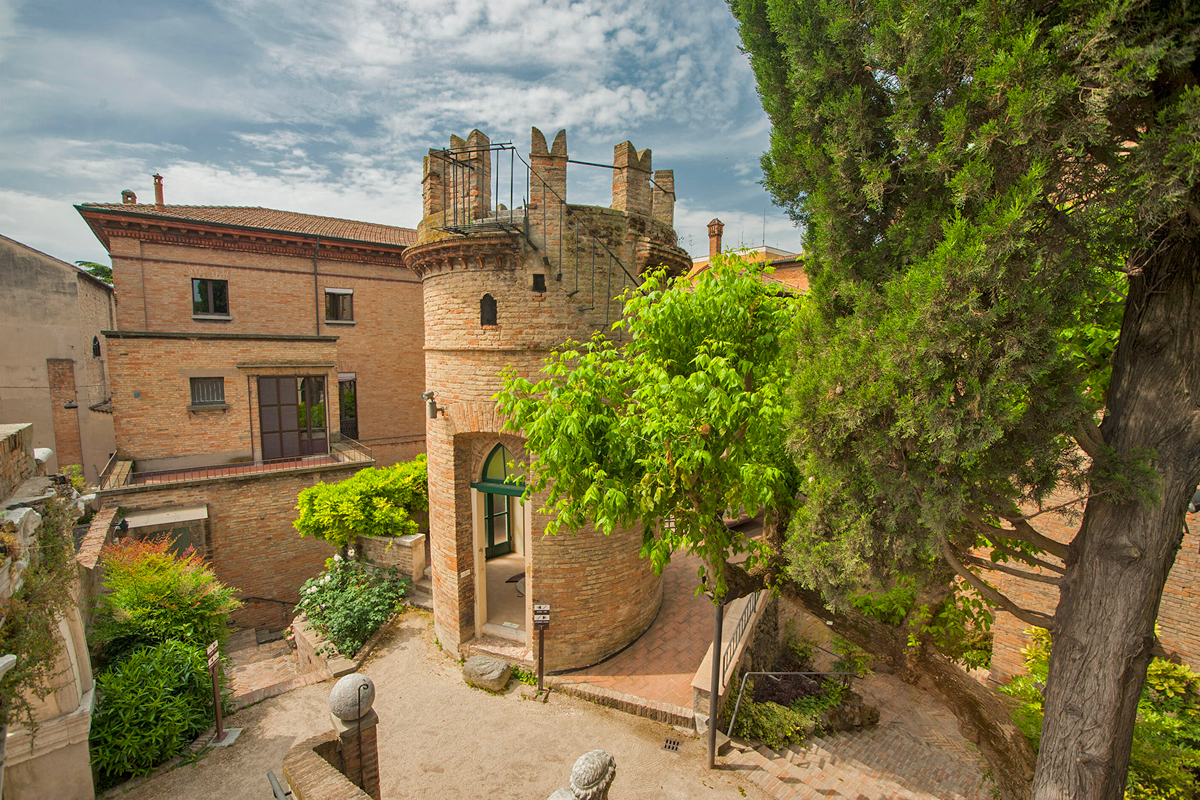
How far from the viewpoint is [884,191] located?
12.3 ft

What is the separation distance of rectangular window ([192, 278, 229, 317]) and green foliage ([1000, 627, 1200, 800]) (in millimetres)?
22091

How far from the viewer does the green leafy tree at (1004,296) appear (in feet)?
9.45

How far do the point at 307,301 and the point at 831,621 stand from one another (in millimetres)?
19835

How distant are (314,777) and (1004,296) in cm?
663

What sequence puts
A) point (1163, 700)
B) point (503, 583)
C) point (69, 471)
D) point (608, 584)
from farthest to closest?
point (503, 583) → point (608, 584) → point (69, 471) → point (1163, 700)

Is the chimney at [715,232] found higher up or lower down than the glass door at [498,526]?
higher up

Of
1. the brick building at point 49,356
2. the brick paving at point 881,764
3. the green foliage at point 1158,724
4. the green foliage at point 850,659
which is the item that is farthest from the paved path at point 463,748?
the brick building at point 49,356

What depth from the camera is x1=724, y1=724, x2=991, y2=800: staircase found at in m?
6.61

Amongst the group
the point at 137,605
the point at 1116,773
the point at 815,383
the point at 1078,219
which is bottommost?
the point at 137,605

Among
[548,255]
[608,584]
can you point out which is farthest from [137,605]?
[548,255]

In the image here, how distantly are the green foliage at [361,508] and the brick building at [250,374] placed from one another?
287 cm

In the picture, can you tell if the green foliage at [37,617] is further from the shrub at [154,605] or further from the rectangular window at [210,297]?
the rectangular window at [210,297]

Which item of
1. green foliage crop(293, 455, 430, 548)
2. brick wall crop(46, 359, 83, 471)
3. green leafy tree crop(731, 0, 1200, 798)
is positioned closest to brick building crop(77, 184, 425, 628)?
green foliage crop(293, 455, 430, 548)

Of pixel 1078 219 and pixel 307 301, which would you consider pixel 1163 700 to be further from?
pixel 307 301
